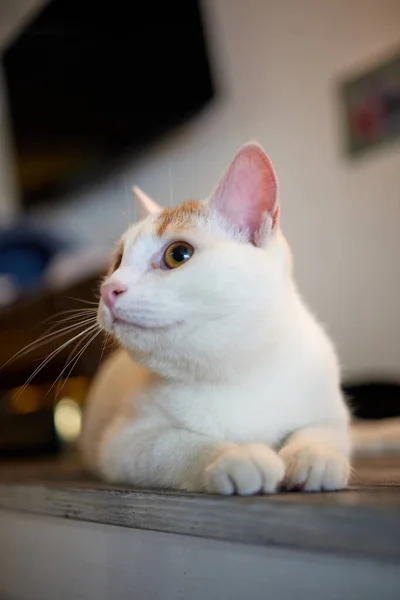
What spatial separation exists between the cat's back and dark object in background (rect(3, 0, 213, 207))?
1190 mm

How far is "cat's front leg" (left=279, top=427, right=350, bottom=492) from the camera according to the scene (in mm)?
666

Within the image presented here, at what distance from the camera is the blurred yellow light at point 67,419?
1691mm

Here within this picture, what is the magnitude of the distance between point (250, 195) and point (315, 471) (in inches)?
14.5

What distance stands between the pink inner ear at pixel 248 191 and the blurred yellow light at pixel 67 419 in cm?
101

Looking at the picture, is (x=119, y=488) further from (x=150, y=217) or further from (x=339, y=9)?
(x=339, y=9)

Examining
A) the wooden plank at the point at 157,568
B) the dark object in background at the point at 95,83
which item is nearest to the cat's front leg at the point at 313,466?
the wooden plank at the point at 157,568

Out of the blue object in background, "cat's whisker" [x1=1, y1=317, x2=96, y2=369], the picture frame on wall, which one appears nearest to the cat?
"cat's whisker" [x1=1, y1=317, x2=96, y2=369]

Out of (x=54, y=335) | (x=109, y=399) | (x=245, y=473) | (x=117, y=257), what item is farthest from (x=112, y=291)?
(x=54, y=335)

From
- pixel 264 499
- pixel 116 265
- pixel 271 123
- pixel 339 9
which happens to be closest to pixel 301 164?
pixel 271 123

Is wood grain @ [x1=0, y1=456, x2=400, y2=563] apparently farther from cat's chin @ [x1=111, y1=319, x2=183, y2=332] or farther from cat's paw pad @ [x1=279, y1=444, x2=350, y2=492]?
cat's chin @ [x1=111, y1=319, x2=183, y2=332]

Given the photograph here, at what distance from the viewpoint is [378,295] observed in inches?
67.9

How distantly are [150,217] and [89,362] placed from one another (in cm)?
87

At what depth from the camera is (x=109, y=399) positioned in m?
1.12

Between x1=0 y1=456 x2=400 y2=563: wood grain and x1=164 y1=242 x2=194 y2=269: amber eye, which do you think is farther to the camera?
x1=164 y1=242 x2=194 y2=269: amber eye
